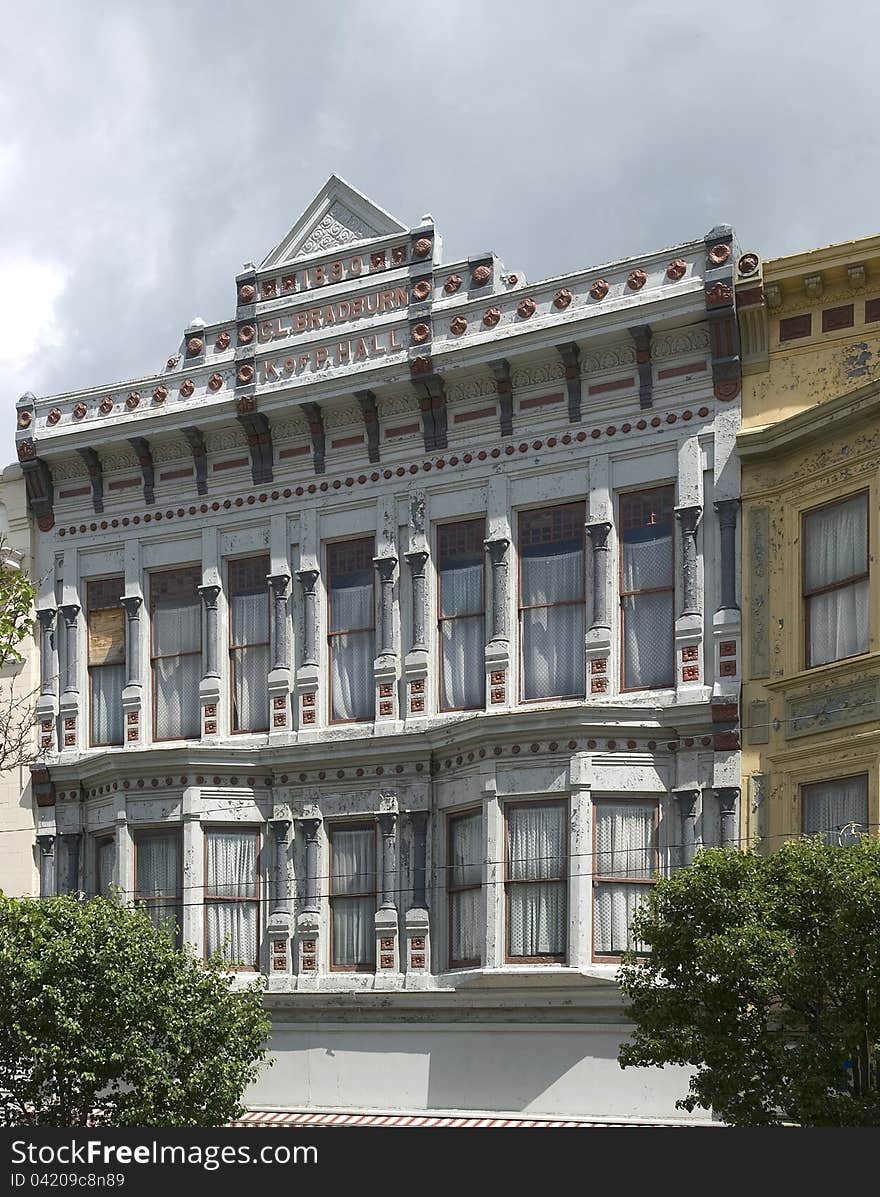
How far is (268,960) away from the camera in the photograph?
28.4 meters

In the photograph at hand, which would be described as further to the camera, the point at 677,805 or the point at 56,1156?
the point at 677,805

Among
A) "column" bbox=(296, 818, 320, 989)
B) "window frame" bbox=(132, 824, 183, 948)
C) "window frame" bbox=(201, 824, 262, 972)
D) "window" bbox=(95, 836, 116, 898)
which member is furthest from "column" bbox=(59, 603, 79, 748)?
"column" bbox=(296, 818, 320, 989)

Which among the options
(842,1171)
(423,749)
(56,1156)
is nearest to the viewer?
(842,1171)

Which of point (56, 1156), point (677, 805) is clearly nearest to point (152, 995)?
point (56, 1156)

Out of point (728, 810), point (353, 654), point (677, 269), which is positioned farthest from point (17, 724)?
point (677, 269)

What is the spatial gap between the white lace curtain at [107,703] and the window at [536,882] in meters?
7.45

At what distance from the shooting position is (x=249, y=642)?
29.8 metres

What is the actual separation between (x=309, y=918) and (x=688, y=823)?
6.03m

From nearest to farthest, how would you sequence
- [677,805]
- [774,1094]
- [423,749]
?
[774,1094]
[677,805]
[423,749]

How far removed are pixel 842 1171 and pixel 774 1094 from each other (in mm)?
4240

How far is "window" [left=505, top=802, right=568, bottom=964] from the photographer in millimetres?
26000

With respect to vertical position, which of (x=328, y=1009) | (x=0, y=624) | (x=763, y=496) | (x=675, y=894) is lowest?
(x=328, y=1009)

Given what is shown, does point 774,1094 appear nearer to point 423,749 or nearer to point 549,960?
point 549,960

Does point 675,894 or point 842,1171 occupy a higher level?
point 675,894
